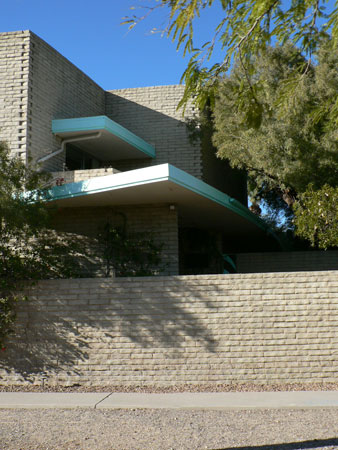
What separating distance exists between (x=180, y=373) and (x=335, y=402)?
8.92 feet

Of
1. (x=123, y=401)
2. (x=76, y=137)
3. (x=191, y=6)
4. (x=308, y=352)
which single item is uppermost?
(x=76, y=137)

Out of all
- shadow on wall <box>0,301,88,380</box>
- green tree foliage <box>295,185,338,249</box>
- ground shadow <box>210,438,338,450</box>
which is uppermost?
green tree foliage <box>295,185,338,249</box>

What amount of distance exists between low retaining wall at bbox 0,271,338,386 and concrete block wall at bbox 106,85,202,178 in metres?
7.88

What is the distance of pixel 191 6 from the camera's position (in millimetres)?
5965

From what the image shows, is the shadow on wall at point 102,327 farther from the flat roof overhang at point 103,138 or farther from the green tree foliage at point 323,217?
the flat roof overhang at point 103,138

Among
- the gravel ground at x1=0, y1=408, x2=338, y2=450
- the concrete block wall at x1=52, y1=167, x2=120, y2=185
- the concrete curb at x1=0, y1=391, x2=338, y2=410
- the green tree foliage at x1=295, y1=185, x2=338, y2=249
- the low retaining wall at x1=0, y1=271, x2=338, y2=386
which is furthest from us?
the concrete block wall at x1=52, y1=167, x2=120, y2=185

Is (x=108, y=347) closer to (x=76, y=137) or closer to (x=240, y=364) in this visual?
(x=240, y=364)

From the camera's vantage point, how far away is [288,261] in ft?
57.3

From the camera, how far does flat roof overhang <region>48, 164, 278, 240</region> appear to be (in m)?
10.9

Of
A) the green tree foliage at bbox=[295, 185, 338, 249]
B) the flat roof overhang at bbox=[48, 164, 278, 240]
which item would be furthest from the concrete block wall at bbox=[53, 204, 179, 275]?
the green tree foliage at bbox=[295, 185, 338, 249]

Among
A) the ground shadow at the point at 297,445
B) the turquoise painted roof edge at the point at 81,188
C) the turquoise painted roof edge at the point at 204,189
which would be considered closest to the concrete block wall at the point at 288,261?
the turquoise painted roof edge at the point at 204,189

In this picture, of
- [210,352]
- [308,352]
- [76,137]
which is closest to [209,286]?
[210,352]

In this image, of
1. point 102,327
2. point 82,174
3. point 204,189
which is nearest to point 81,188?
point 82,174

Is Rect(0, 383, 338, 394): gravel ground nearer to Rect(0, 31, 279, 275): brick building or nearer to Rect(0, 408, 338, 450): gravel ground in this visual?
Rect(0, 408, 338, 450): gravel ground
